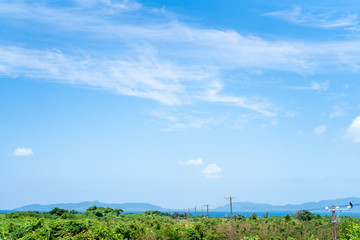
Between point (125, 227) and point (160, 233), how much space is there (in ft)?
27.2

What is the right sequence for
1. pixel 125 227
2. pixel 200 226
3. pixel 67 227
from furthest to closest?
pixel 200 226 → pixel 125 227 → pixel 67 227

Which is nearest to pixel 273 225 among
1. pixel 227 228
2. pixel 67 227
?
pixel 227 228

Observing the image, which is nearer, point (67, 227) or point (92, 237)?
point (92, 237)

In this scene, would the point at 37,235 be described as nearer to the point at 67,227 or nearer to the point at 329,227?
the point at 67,227

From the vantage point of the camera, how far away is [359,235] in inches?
1030

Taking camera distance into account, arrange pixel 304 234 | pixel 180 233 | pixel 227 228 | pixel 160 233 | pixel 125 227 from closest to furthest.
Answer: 1. pixel 125 227
2. pixel 160 233
3. pixel 180 233
4. pixel 304 234
5. pixel 227 228

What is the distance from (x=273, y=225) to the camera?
51844 mm

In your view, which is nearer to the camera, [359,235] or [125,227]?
[359,235]

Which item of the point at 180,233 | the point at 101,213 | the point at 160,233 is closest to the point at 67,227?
the point at 160,233

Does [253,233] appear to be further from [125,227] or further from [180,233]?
[125,227]

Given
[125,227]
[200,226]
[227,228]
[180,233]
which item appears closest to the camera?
[125,227]

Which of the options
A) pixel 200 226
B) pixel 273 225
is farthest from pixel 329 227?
pixel 200 226

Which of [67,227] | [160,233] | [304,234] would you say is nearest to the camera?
[67,227]

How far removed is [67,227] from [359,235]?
20.6m
